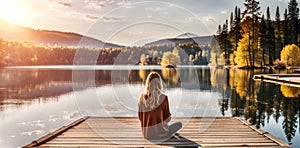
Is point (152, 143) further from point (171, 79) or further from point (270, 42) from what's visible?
point (270, 42)

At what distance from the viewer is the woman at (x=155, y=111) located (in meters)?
6.27

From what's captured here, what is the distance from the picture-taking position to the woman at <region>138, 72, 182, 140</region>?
6.27m

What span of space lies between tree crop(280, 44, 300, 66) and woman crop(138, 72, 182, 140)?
54.7 m

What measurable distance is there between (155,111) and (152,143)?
2.04ft

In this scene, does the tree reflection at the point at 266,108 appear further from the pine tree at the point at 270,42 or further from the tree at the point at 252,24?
the pine tree at the point at 270,42

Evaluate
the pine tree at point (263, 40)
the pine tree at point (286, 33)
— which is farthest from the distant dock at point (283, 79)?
the pine tree at point (286, 33)

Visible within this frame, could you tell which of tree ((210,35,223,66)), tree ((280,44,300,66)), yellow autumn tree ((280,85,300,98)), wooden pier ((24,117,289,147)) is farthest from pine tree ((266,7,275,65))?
wooden pier ((24,117,289,147))

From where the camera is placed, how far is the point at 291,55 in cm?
5716

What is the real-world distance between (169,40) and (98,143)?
11.8ft

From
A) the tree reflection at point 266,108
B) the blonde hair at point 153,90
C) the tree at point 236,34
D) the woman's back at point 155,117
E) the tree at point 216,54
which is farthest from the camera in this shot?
the tree at point 216,54

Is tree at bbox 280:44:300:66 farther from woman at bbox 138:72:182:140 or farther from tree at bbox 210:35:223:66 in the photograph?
woman at bbox 138:72:182:140

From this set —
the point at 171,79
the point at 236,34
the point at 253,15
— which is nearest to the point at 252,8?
the point at 253,15

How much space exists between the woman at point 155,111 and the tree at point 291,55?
54.7m

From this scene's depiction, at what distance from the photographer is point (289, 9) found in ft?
→ 229
